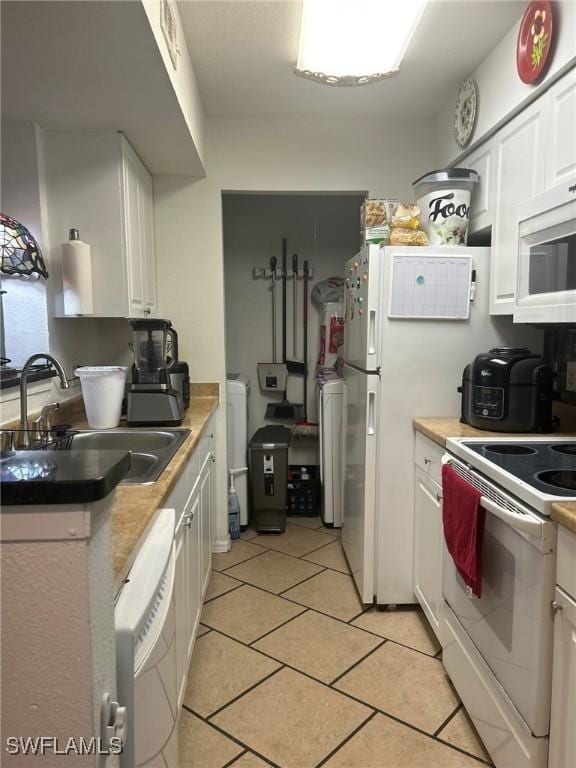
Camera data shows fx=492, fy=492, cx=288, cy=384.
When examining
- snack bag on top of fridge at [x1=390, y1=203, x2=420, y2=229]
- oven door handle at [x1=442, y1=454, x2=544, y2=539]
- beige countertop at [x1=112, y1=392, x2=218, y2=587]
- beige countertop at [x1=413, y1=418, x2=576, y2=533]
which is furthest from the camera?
snack bag on top of fridge at [x1=390, y1=203, x2=420, y2=229]

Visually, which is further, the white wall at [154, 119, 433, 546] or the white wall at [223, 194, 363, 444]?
the white wall at [223, 194, 363, 444]

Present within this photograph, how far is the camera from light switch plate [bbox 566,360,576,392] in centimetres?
214

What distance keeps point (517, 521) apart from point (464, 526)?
32 centimetres

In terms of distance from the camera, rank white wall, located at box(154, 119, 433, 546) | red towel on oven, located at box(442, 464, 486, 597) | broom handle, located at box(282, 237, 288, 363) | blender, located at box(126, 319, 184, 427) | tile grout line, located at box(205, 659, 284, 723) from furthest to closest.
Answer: broom handle, located at box(282, 237, 288, 363) → white wall, located at box(154, 119, 433, 546) → blender, located at box(126, 319, 184, 427) → tile grout line, located at box(205, 659, 284, 723) → red towel on oven, located at box(442, 464, 486, 597)

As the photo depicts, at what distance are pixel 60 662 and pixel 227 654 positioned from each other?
1681 millimetres

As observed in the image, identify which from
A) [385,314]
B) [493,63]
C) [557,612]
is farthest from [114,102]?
[557,612]

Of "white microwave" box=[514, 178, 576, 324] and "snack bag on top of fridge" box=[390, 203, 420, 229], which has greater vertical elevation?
"snack bag on top of fridge" box=[390, 203, 420, 229]

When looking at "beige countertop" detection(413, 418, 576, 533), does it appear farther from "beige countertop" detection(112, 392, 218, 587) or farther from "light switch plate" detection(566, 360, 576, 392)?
"beige countertop" detection(112, 392, 218, 587)

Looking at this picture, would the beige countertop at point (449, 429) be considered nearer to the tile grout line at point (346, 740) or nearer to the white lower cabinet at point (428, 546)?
the white lower cabinet at point (428, 546)

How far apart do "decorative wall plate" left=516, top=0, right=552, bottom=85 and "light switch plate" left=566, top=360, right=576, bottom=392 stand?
1134 millimetres

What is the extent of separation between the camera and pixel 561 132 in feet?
5.51

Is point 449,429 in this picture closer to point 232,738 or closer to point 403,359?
point 403,359

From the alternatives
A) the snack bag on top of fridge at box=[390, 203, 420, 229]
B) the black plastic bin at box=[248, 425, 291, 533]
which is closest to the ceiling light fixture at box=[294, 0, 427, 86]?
the snack bag on top of fridge at box=[390, 203, 420, 229]

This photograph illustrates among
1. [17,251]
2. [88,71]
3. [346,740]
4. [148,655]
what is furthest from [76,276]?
[346,740]
